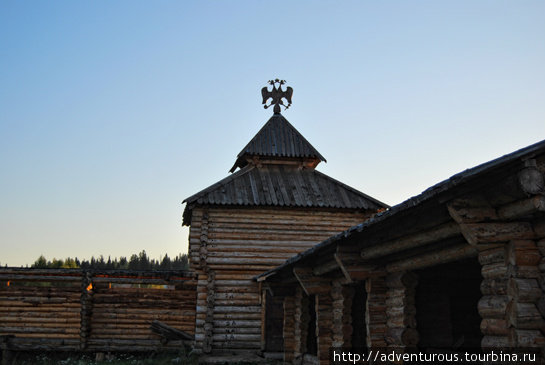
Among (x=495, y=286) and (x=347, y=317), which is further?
(x=347, y=317)

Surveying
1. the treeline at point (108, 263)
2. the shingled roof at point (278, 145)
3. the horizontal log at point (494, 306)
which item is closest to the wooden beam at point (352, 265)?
the horizontal log at point (494, 306)

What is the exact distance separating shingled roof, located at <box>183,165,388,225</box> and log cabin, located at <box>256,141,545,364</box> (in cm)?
525

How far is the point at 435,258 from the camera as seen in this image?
22.7ft

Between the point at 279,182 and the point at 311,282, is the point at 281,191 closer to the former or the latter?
the point at 279,182

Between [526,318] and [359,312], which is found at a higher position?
[526,318]

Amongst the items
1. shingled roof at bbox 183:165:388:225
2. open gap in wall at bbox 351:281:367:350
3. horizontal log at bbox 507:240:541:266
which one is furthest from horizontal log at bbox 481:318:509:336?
shingled roof at bbox 183:165:388:225

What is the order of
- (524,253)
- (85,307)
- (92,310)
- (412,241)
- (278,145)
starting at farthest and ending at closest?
(278,145) < (92,310) < (85,307) < (412,241) < (524,253)

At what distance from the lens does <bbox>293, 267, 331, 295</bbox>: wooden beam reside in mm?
11062

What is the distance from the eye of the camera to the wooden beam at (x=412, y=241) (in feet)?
20.5

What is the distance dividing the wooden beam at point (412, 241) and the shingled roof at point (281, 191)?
406 inches

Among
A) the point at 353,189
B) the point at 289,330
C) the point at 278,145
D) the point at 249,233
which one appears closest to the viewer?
the point at 289,330

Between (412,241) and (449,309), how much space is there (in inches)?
138

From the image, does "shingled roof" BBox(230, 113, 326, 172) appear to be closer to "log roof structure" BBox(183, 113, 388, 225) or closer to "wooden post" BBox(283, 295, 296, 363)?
"log roof structure" BBox(183, 113, 388, 225)

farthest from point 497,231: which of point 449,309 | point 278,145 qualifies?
point 278,145
